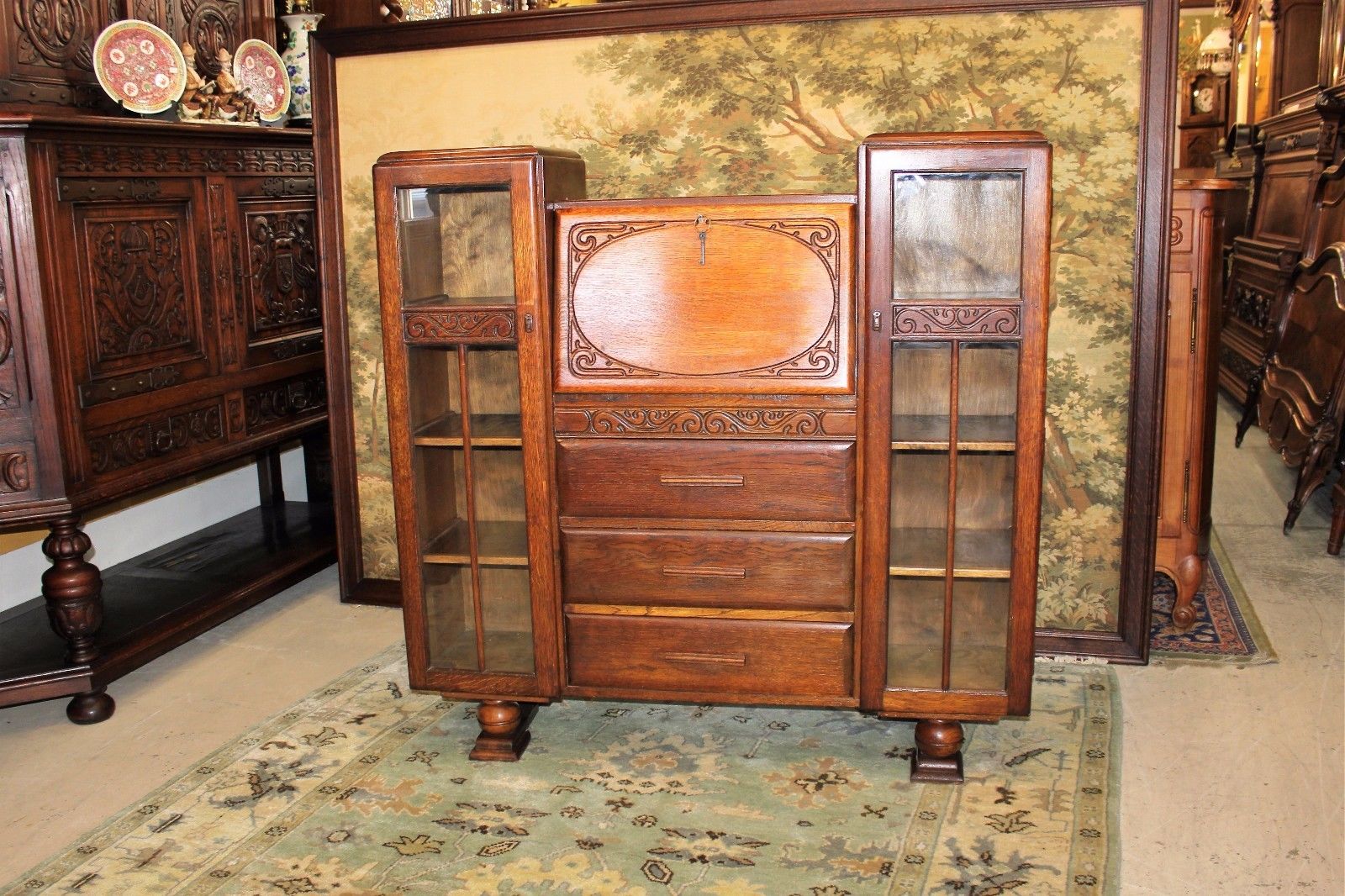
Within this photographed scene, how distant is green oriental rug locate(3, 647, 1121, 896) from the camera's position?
2.16m

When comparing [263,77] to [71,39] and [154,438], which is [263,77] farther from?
[154,438]

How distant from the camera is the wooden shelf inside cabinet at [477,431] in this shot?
2.58 meters

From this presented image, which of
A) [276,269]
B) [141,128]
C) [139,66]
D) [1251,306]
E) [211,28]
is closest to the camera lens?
[141,128]

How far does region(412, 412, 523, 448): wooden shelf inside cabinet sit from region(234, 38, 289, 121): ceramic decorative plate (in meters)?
1.79

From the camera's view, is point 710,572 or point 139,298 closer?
point 710,572

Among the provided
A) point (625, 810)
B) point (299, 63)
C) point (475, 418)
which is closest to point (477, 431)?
point (475, 418)

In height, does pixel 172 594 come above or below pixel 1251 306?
below

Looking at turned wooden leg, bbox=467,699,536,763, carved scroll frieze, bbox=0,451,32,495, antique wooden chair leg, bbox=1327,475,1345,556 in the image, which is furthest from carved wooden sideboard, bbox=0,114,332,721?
antique wooden chair leg, bbox=1327,475,1345,556

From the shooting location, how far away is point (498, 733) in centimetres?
265

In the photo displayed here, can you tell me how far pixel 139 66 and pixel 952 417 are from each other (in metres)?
2.52

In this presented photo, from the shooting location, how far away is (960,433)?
2.45 meters

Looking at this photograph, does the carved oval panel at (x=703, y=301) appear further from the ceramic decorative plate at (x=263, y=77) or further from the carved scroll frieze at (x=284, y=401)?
the ceramic decorative plate at (x=263, y=77)

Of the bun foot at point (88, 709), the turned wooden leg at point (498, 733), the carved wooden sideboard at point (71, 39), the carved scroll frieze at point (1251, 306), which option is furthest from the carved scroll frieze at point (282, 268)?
the carved scroll frieze at point (1251, 306)

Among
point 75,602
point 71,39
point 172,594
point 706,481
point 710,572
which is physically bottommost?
point 172,594
